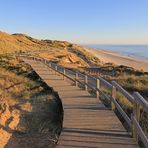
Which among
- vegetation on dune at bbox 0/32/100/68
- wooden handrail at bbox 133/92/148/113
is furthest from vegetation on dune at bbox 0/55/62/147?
vegetation on dune at bbox 0/32/100/68

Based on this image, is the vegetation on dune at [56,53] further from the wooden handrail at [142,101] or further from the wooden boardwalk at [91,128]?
the wooden handrail at [142,101]

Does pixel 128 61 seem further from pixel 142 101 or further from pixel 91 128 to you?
pixel 142 101

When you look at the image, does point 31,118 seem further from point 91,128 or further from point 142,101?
point 142,101

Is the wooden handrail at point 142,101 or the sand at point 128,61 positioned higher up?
the wooden handrail at point 142,101

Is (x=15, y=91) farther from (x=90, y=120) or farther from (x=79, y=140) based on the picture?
(x=79, y=140)

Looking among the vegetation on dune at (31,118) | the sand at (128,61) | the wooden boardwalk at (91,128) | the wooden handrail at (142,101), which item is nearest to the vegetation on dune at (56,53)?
the sand at (128,61)

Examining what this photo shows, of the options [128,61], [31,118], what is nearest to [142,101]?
[31,118]

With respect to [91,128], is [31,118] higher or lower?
lower

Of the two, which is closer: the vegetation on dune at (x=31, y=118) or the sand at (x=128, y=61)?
the vegetation on dune at (x=31, y=118)

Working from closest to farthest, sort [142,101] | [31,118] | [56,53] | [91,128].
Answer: [142,101]
[91,128]
[31,118]
[56,53]

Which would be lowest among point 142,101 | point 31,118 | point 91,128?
point 31,118

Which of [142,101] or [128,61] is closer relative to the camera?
[142,101]

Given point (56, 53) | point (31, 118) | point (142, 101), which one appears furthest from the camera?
point (56, 53)

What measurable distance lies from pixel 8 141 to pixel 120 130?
283cm
